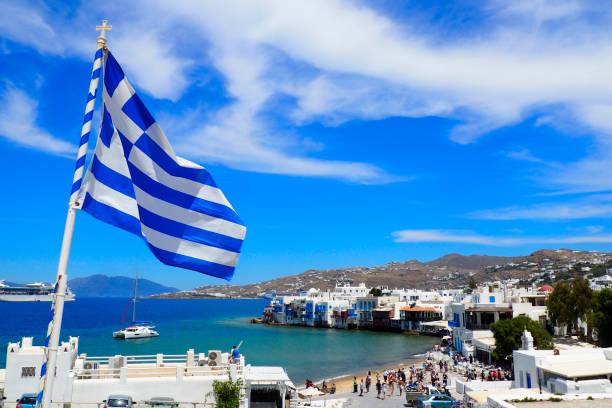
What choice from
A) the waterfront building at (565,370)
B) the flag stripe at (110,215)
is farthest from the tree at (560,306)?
the flag stripe at (110,215)

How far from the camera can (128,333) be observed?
83812mm

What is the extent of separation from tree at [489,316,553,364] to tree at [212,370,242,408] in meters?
28.4

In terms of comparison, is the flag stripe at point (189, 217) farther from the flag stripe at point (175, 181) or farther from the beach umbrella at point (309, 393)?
the beach umbrella at point (309, 393)

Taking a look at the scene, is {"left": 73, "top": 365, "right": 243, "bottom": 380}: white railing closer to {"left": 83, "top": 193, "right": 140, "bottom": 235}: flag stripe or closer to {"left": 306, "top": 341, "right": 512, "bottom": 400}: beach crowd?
{"left": 83, "top": 193, "right": 140, "bottom": 235}: flag stripe

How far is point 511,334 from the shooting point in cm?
3797

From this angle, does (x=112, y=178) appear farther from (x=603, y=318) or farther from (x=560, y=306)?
(x=560, y=306)

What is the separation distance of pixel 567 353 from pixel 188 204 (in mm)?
18819

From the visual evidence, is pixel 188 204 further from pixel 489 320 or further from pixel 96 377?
pixel 489 320

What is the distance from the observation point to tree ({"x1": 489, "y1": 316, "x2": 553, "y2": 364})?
3675 centimetres

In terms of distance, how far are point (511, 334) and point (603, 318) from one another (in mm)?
6569

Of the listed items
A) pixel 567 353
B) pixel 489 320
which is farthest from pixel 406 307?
pixel 567 353

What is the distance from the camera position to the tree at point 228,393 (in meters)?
15.1

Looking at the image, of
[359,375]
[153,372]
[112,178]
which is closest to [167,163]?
[112,178]

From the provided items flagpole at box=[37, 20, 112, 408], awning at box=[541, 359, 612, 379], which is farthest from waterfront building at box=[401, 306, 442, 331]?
flagpole at box=[37, 20, 112, 408]
